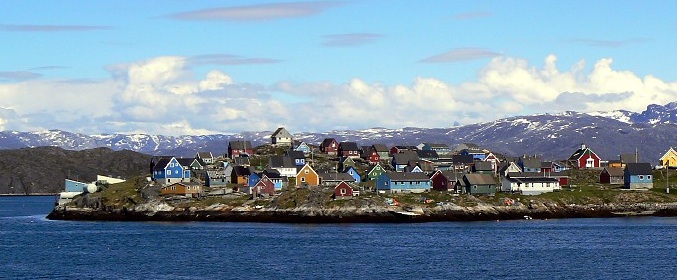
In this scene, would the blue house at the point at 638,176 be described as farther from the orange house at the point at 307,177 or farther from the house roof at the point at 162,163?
the house roof at the point at 162,163

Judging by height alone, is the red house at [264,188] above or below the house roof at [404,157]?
below

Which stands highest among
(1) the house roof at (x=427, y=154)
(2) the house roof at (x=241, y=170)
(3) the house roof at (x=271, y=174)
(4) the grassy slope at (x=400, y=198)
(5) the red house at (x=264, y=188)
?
(1) the house roof at (x=427, y=154)

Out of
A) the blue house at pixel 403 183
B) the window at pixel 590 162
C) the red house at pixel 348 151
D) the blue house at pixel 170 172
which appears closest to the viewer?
the blue house at pixel 403 183

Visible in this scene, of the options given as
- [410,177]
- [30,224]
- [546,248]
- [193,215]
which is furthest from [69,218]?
[546,248]

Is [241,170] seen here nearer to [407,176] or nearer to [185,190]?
[185,190]

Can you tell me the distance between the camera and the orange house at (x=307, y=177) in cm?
15775

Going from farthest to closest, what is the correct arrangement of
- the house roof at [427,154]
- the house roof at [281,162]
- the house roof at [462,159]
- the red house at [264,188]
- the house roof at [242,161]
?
1. the house roof at [427,154]
2. the house roof at [462,159]
3. the house roof at [242,161]
4. the house roof at [281,162]
5. the red house at [264,188]

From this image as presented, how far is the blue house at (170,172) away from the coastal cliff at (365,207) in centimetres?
770

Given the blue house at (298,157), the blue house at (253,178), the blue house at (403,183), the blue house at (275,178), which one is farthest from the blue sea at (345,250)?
the blue house at (298,157)

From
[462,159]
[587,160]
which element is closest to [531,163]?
[462,159]

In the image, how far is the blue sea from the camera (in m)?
80.1

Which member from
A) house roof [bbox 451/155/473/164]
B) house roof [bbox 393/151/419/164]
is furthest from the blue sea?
house roof [bbox 451/155/473/164]

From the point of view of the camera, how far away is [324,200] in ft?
451

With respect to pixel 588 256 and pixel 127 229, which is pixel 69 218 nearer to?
pixel 127 229
